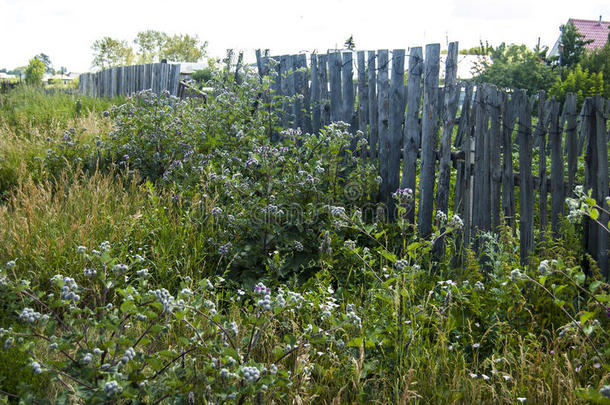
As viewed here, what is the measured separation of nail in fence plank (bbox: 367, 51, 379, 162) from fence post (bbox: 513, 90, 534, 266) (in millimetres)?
1516

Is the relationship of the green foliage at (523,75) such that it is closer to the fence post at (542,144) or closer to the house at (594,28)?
the fence post at (542,144)

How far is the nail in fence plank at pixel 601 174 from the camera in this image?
3576 millimetres

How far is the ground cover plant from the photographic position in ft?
7.17

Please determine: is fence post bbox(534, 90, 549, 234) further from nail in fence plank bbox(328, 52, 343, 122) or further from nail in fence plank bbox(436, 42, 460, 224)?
nail in fence plank bbox(328, 52, 343, 122)

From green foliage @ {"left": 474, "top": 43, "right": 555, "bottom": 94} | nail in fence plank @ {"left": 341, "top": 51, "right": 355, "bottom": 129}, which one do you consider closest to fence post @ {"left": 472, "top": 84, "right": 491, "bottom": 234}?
nail in fence plank @ {"left": 341, "top": 51, "right": 355, "bottom": 129}

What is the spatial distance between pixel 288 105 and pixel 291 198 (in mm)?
2393

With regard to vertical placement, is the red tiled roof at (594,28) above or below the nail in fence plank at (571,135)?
above

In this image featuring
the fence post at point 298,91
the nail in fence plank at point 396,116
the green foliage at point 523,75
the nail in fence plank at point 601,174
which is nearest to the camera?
the nail in fence plank at point 601,174

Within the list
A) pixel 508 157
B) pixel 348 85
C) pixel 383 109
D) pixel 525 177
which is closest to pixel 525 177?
pixel 525 177

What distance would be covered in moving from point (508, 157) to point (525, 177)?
0.20 metres

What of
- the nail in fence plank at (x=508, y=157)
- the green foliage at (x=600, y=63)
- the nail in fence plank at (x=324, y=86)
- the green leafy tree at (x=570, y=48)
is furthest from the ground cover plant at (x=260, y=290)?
the green leafy tree at (x=570, y=48)

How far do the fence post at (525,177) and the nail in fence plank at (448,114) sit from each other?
589 mm

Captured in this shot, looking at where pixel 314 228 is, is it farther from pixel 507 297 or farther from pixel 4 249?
pixel 4 249

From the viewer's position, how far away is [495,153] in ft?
13.5
